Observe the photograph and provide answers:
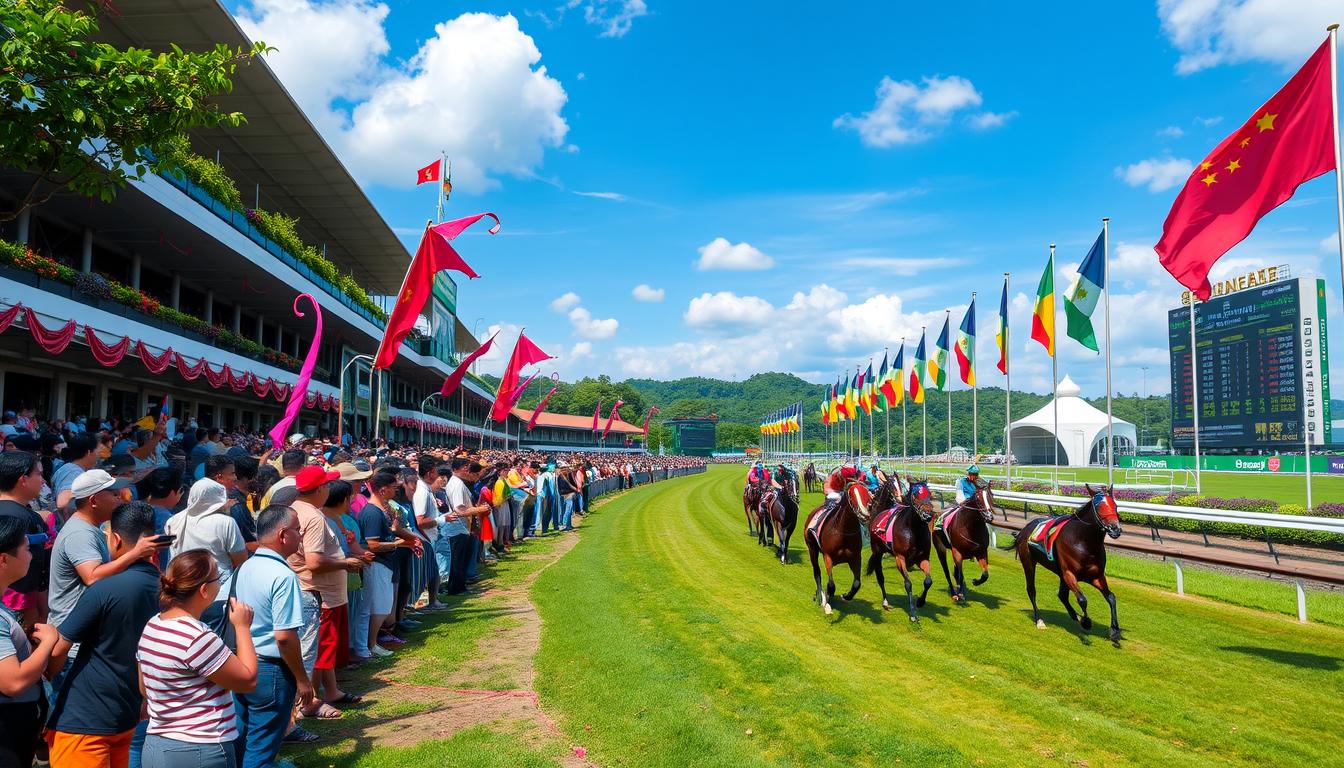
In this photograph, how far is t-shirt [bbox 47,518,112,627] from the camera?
4.26 metres

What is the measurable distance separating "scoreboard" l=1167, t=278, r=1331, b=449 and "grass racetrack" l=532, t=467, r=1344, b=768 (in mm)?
38837

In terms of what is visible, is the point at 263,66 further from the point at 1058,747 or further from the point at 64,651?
the point at 1058,747

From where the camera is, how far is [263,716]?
430cm

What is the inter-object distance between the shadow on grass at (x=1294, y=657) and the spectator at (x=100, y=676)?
33.8 feet

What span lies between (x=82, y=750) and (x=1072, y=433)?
7573cm

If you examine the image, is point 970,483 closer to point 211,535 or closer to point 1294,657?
point 1294,657

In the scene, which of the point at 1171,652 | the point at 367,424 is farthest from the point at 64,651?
the point at 367,424

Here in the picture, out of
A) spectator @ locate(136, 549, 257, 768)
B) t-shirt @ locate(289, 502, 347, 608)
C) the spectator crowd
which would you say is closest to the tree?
the spectator crowd

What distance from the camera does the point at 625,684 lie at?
6.94m

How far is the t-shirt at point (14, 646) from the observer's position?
3.05 meters

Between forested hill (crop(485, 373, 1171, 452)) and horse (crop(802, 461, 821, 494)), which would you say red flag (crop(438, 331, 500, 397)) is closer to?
horse (crop(802, 461, 821, 494))

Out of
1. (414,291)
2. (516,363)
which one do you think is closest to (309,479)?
(414,291)

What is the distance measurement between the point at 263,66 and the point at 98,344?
1101 centimetres

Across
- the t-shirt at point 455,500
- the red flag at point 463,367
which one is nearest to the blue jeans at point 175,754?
the t-shirt at point 455,500
